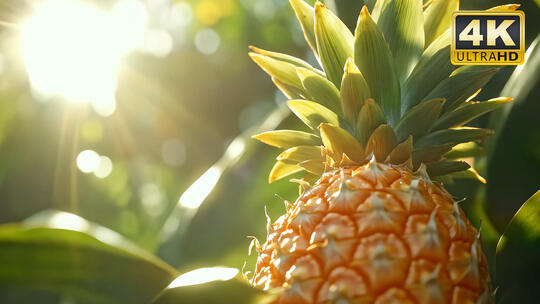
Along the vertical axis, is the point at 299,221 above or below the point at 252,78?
below

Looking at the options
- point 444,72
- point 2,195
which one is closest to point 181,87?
point 2,195

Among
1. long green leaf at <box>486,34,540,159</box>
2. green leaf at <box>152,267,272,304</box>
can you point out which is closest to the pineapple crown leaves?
long green leaf at <box>486,34,540,159</box>

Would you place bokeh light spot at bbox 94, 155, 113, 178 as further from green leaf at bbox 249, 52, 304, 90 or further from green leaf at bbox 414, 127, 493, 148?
green leaf at bbox 414, 127, 493, 148

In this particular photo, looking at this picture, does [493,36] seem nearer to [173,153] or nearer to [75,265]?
[75,265]

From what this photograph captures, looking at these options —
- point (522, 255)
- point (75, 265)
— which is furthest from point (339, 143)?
point (75, 265)

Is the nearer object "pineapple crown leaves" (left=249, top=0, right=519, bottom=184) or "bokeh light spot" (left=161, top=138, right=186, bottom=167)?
"pineapple crown leaves" (left=249, top=0, right=519, bottom=184)

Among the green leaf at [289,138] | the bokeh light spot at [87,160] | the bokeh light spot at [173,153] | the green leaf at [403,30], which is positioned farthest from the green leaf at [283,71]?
the bokeh light spot at [173,153]

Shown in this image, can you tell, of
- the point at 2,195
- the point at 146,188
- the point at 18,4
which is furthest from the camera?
the point at 146,188

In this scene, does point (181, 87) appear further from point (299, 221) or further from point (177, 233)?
point (299, 221)
